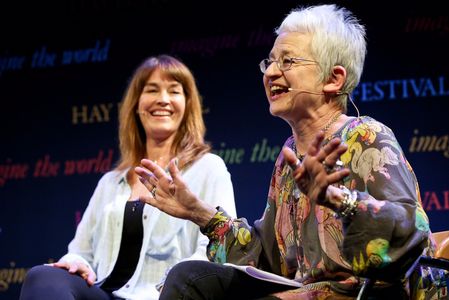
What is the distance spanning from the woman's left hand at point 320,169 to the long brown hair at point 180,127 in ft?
5.05

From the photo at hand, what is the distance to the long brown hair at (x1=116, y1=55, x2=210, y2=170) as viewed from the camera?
3.33 m

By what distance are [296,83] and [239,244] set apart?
0.49 meters

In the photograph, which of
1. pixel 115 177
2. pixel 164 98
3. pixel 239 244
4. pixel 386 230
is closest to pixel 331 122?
pixel 239 244

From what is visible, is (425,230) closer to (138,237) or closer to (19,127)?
(138,237)

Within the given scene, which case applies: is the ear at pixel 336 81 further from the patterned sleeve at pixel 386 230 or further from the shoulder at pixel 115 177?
the shoulder at pixel 115 177

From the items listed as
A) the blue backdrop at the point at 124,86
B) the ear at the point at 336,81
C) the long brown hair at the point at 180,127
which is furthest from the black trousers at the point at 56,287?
the blue backdrop at the point at 124,86

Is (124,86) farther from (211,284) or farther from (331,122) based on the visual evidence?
(211,284)

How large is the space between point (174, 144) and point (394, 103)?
1250 millimetres

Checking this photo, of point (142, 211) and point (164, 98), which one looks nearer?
point (142, 211)

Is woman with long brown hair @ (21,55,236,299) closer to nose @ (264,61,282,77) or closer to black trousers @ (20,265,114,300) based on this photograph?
black trousers @ (20,265,114,300)

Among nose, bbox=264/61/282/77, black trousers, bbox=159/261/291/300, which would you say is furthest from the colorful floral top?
nose, bbox=264/61/282/77

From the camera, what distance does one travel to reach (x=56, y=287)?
271 centimetres

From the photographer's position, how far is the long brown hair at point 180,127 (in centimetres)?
333

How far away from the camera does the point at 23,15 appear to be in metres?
4.88
